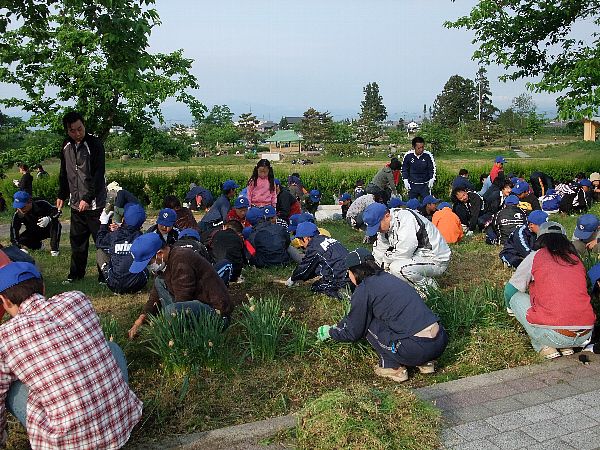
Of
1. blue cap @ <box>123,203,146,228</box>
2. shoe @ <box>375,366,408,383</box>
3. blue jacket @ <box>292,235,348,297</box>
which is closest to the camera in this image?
shoe @ <box>375,366,408,383</box>

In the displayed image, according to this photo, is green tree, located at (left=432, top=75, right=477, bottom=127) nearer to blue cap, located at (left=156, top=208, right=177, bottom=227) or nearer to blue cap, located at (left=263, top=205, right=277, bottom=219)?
blue cap, located at (left=263, top=205, right=277, bottom=219)

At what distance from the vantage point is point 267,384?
399cm

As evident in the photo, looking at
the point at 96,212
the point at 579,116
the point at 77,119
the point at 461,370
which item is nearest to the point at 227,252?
the point at 96,212

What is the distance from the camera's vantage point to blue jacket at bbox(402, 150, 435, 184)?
1048 centimetres

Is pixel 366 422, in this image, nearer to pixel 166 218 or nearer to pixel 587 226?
pixel 166 218

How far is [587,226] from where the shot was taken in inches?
247

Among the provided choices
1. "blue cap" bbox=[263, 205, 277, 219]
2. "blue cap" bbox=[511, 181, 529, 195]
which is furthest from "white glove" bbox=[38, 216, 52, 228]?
"blue cap" bbox=[511, 181, 529, 195]

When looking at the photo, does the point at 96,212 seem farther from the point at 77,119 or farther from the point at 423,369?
the point at 423,369

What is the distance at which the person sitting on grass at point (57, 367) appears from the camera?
103 inches

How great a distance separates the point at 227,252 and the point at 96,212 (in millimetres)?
1625

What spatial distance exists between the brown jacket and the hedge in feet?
39.9

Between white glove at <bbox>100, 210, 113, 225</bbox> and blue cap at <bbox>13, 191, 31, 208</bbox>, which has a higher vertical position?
blue cap at <bbox>13, 191, 31, 208</bbox>

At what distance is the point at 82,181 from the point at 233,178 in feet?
34.8

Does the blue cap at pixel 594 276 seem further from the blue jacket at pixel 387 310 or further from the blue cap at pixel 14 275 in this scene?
the blue cap at pixel 14 275
